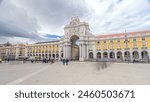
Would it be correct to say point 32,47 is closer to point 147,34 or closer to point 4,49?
point 4,49

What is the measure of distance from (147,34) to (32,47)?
7944 centimetres

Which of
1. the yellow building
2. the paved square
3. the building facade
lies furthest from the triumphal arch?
the paved square

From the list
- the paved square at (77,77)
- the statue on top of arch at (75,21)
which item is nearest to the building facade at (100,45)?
the statue on top of arch at (75,21)

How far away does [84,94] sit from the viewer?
4.61 m

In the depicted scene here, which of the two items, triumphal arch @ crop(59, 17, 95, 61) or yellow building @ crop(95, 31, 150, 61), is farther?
triumphal arch @ crop(59, 17, 95, 61)

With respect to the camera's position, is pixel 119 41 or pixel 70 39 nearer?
pixel 119 41

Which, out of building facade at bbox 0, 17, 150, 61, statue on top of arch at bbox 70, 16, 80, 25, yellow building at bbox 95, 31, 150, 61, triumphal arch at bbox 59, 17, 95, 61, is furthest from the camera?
statue on top of arch at bbox 70, 16, 80, 25

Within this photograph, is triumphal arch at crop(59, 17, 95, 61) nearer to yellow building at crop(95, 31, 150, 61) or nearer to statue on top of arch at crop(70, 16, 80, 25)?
statue on top of arch at crop(70, 16, 80, 25)

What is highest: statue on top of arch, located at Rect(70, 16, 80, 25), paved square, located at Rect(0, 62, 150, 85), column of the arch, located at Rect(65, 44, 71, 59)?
statue on top of arch, located at Rect(70, 16, 80, 25)


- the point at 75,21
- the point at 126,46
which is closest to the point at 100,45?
the point at 126,46

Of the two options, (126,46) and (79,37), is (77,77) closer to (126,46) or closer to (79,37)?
(126,46)

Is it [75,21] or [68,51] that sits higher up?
[75,21]

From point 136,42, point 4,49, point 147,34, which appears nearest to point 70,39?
point 136,42

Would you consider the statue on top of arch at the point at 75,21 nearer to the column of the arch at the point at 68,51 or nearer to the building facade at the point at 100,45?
the building facade at the point at 100,45
